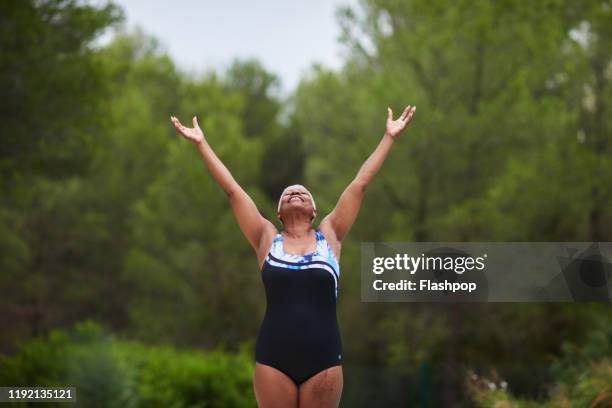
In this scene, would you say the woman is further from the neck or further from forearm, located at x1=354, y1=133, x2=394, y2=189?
forearm, located at x1=354, y1=133, x2=394, y2=189

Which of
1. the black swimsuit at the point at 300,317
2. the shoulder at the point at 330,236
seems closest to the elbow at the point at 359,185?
the shoulder at the point at 330,236

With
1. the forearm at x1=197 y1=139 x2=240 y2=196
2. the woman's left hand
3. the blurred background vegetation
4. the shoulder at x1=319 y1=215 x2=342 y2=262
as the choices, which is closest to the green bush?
the blurred background vegetation

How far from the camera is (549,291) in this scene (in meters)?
14.8

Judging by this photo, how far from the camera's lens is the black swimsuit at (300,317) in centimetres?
416

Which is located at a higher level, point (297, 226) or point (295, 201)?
point (295, 201)

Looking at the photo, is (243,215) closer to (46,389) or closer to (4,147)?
(46,389)

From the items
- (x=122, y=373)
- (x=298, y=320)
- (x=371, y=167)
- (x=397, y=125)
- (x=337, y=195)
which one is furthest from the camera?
(x=337, y=195)

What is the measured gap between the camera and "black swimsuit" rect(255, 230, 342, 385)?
4164mm

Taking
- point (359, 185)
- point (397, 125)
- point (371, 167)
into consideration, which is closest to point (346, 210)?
point (359, 185)

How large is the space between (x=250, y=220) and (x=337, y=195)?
19692 millimetres

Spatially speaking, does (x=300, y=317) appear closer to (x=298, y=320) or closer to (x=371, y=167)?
(x=298, y=320)

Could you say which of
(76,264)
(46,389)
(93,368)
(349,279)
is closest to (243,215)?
(46,389)

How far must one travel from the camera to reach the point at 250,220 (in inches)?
183

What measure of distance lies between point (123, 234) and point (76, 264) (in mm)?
2198
